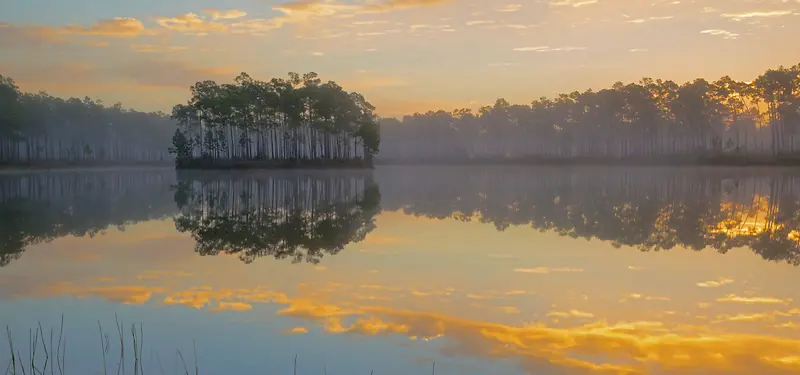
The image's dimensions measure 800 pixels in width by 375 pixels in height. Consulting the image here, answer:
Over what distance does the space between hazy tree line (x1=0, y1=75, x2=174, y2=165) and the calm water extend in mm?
83138

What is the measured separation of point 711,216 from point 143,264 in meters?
16.5

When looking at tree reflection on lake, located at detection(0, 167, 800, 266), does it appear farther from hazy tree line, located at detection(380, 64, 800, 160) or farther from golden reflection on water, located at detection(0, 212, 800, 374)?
hazy tree line, located at detection(380, 64, 800, 160)

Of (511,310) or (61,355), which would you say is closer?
(61,355)

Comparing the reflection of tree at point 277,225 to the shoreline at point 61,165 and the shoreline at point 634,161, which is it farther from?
the shoreline at point 61,165

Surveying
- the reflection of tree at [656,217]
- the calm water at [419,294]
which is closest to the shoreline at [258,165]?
the reflection of tree at [656,217]

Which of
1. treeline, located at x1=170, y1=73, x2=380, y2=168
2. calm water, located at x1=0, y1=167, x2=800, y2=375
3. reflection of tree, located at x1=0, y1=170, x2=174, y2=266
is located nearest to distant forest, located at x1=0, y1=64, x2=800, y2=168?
treeline, located at x1=170, y1=73, x2=380, y2=168

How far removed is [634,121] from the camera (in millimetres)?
115125

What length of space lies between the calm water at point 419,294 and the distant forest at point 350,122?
66.7 meters

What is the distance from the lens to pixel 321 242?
14.8 meters

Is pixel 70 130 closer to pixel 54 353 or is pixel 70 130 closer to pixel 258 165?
pixel 258 165

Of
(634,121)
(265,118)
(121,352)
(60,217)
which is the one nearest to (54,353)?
(121,352)

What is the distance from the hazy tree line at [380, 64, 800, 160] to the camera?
303 ft

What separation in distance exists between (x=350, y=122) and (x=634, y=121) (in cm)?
5221

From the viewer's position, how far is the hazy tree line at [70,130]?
294 feet
